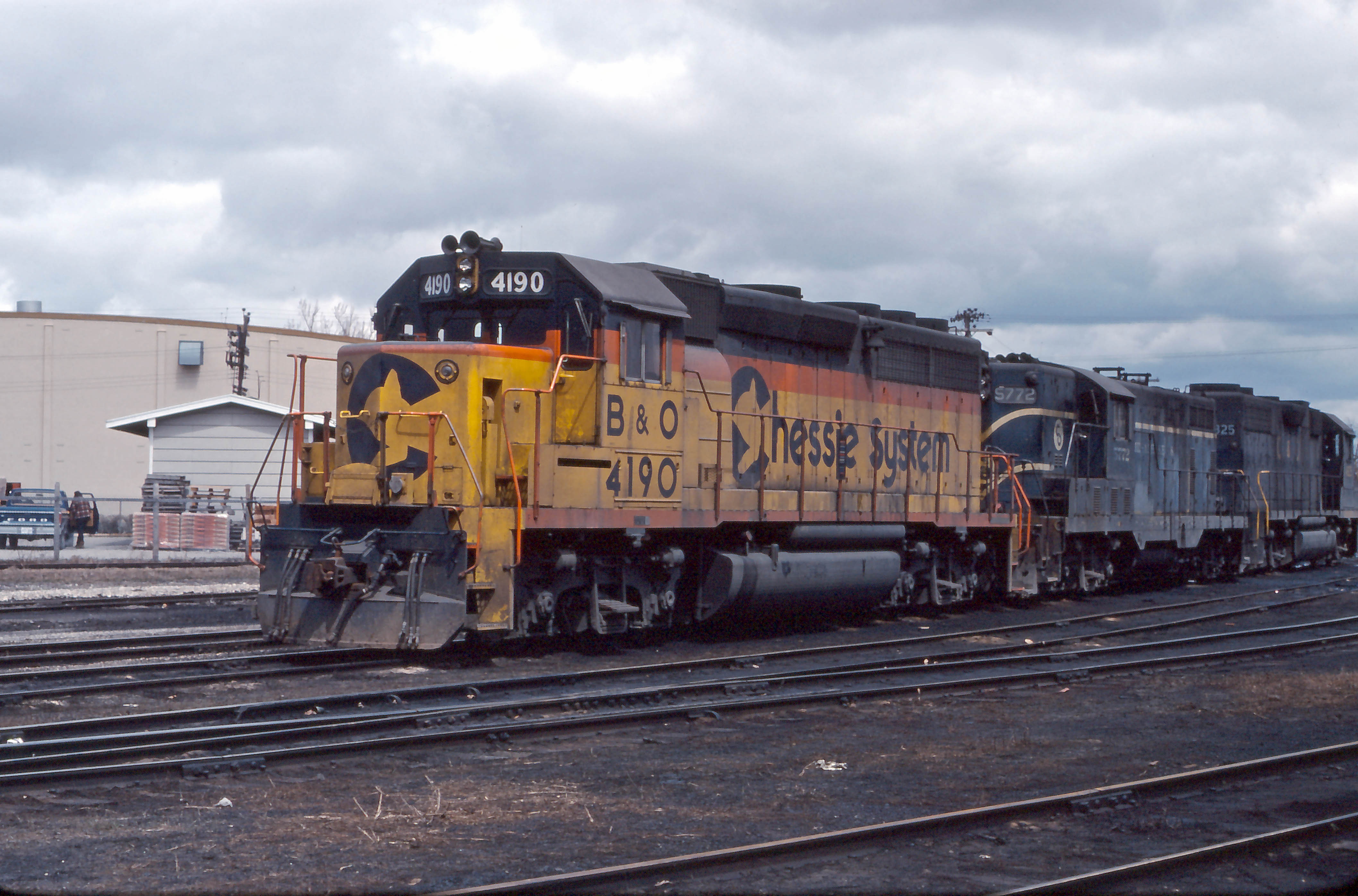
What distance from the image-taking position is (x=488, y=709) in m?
8.59

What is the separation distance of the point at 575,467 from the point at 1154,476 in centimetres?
1358

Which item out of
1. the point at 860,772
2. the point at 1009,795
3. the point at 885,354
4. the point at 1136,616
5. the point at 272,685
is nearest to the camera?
the point at 1009,795

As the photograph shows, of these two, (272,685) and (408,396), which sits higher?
(408,396)

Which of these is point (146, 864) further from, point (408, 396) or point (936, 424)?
point (936, 424)

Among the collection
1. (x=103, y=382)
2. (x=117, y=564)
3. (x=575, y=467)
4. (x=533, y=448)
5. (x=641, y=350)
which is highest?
(x=103, y=382)

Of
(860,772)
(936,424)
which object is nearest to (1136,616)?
(936,424)

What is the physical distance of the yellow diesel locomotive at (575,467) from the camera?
35.1ft

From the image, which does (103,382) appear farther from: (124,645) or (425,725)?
(425,725)

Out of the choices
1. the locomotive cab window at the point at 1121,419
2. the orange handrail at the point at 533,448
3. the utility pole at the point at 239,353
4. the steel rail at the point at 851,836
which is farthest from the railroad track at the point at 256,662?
the utility pole at the point at 239,353

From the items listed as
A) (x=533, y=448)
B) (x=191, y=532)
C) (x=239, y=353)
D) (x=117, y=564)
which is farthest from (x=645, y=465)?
(x=239, y=353)

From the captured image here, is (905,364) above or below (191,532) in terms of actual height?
above

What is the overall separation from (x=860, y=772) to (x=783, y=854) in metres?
2.01

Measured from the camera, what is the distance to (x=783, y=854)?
5.42m

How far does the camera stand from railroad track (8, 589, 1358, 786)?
280 inches
